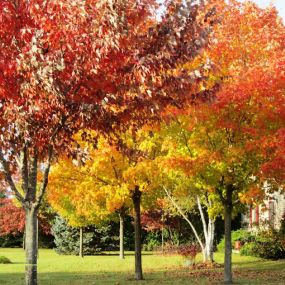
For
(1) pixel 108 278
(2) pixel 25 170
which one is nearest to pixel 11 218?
(1) pixel 108 278

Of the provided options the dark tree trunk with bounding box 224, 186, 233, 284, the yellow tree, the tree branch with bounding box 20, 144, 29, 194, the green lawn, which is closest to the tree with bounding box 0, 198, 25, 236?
the green lawn

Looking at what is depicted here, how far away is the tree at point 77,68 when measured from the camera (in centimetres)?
749

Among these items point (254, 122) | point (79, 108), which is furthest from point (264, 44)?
point (79, 108)

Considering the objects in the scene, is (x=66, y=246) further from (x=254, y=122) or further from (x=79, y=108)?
(x=79, y=108)

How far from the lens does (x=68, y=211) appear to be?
33.9 meters

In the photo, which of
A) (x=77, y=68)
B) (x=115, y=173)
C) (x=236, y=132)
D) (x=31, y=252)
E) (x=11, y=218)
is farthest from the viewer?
(x=11, y=218)

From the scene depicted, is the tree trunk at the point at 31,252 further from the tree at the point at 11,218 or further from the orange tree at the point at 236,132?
the tree at the point at 11,218

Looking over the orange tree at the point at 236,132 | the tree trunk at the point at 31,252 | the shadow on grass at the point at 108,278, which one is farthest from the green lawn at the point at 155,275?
the tree trunk at the point at 31,252

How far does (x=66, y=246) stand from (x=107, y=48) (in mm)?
33467

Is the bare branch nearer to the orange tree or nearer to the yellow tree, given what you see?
the orange tree

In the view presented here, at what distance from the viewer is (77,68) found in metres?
7.78

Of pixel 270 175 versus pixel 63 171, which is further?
pixel 63 171

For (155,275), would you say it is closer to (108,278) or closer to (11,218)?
(108,278)

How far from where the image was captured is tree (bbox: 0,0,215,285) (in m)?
7.49
